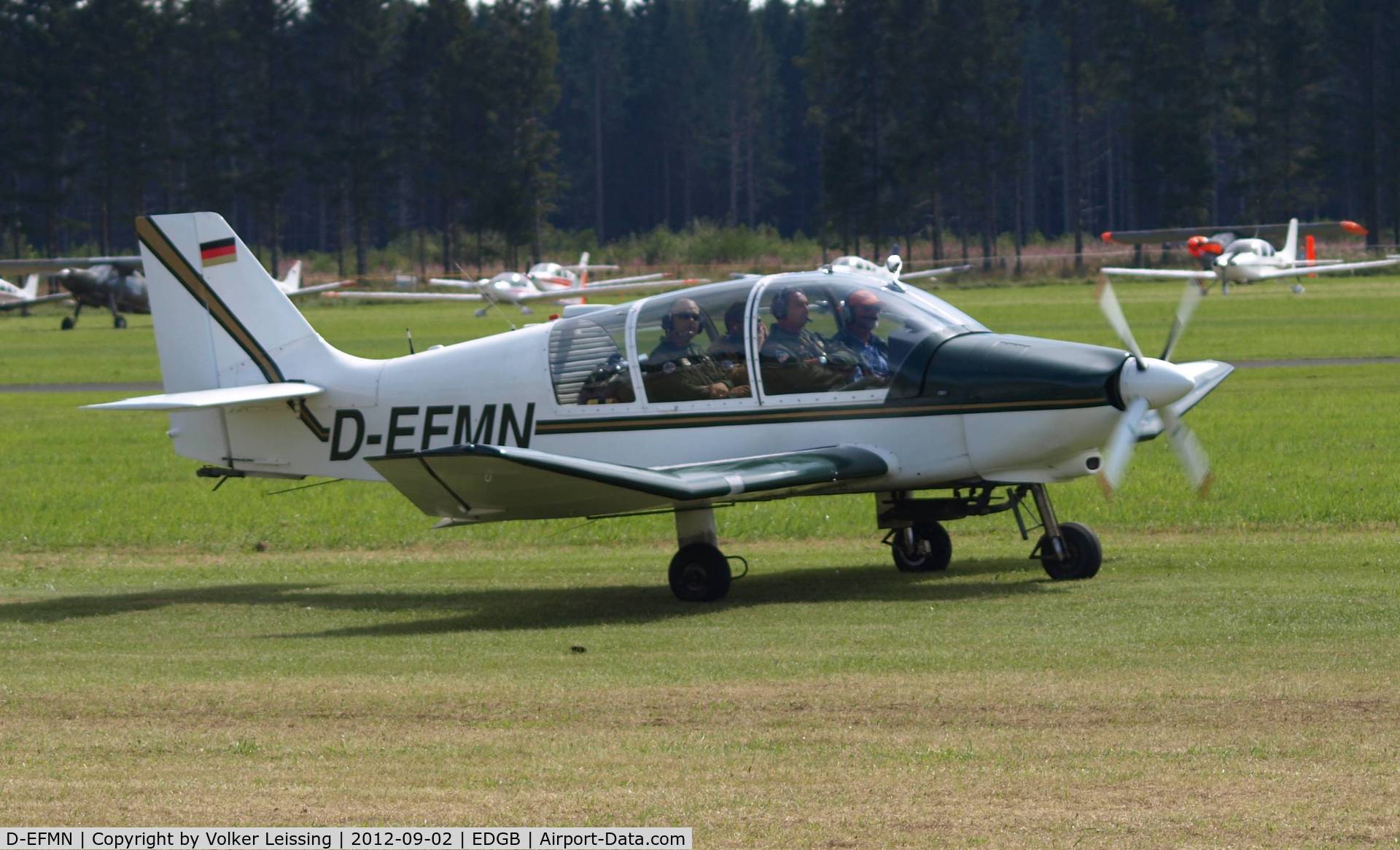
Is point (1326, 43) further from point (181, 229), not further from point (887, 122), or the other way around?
point (181, 229)

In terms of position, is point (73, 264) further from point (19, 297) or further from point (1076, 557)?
point (19, 297)

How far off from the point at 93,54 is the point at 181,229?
94.2 meters

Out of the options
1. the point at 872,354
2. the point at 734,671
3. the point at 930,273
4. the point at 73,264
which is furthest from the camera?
the point at 930,273

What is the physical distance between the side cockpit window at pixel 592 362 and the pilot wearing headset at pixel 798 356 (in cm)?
111

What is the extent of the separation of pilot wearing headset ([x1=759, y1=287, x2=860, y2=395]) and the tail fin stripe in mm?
4269

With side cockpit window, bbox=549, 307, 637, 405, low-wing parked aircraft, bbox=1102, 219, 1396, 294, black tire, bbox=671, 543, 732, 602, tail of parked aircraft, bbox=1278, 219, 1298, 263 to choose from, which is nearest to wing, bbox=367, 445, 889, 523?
black tire, bbox=671, 543, 732, 602

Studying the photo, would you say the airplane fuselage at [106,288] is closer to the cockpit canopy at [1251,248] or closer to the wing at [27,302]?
the wing at [27,302]

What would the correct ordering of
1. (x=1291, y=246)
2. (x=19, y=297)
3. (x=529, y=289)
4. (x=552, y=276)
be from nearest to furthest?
(x=529, y=289), (x=1291, y=246), (x=552, y=276), (x=19, y=297)

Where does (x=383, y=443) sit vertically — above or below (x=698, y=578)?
above

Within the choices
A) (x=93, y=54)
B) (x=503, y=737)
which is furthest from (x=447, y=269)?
(x=503, y=737)

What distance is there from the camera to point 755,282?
12922 millimetres

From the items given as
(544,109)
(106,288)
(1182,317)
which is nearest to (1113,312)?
(1182,317)

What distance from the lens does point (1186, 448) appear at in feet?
39.9

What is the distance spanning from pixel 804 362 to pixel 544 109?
98917 millimetres
